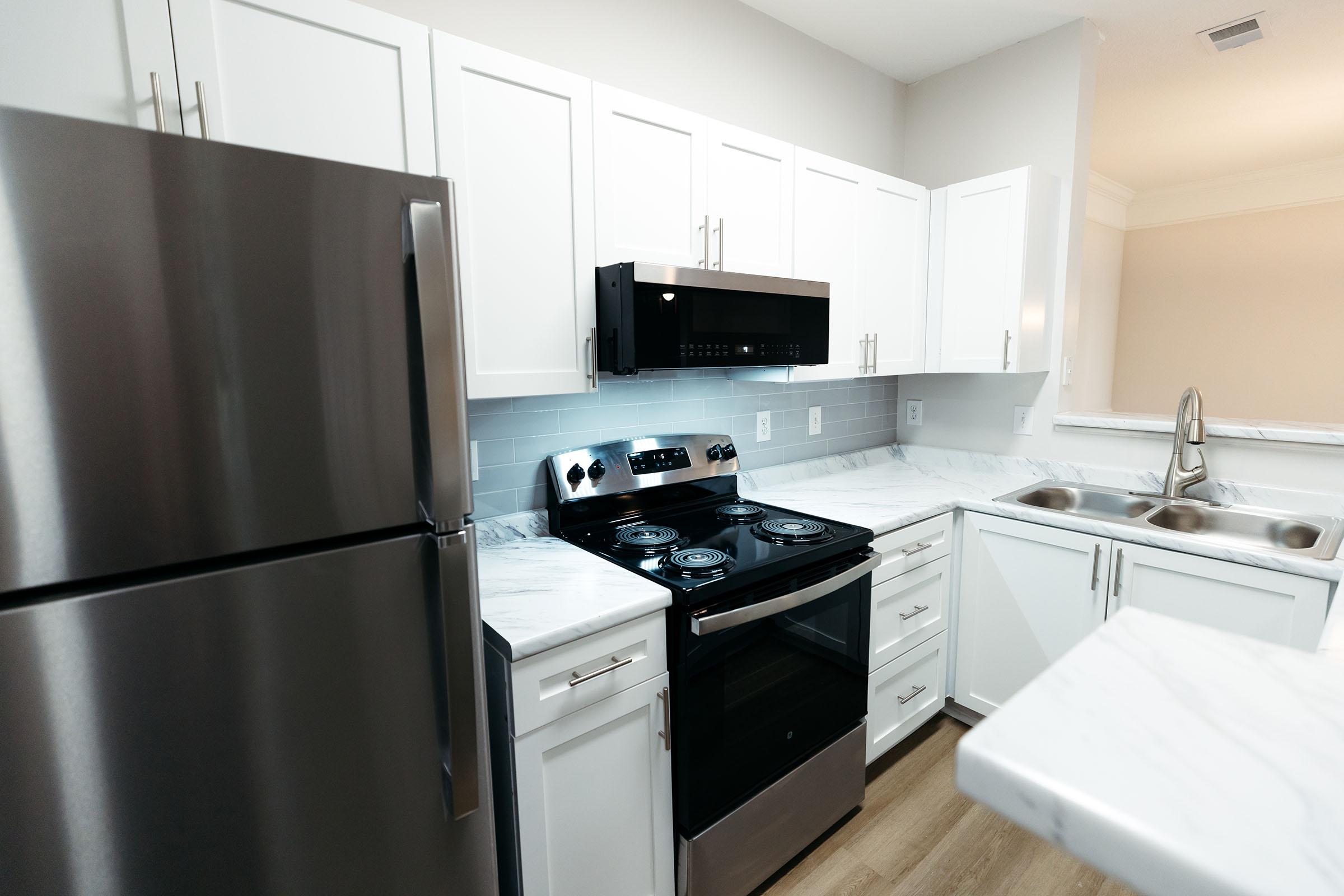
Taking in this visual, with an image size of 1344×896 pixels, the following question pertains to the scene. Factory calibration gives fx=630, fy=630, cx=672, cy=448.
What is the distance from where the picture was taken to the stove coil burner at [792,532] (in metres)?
1.79

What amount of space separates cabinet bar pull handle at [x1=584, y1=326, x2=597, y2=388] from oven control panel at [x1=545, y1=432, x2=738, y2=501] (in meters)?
0.32

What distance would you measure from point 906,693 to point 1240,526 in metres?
1.24

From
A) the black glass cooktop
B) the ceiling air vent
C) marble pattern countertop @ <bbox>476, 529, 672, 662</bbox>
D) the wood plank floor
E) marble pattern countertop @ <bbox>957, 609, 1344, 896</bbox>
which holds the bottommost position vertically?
the wood plank floor

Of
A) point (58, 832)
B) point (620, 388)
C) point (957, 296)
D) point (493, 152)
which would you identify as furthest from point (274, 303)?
point (957, 296)

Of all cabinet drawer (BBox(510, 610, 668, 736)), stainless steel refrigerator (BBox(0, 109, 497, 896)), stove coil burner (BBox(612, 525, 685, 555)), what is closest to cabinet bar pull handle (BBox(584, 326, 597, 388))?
stove coil burner (BBox(612, 525, 685, 555))

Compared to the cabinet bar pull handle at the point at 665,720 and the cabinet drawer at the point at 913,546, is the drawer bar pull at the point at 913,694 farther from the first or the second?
the cabinet bar pull handle at the point at 665,720

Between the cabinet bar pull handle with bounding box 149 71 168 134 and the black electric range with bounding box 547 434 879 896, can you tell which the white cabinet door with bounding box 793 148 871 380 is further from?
the cabinet bar pull handle with bounding box 149 71 168 134

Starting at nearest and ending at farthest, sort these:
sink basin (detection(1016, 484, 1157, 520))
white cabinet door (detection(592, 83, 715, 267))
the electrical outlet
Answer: white cabinet door (detection(592, 83, 715, 267)) → sink basin (detection(1016, 484, 1157, 520)) → the electrical outlet

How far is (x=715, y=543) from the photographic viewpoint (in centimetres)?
180

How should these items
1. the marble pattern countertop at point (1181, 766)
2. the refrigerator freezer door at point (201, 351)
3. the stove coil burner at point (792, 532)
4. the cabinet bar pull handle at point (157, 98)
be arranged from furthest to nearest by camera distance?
the stove coil burner at point (792, 532)
the cabinet bar pull handle at point (157, 98)
the refrigerator freezer door at point (201, 351)
the marble pattern countertop at point (1181, 766)

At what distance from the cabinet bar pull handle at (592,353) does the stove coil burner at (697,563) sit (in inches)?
19.7

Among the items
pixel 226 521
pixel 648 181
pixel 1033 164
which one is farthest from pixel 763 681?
pixel 1033 164

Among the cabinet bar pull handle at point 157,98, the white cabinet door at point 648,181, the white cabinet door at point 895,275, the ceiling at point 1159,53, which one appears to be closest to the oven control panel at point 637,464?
the white cabinet door at point 648,181

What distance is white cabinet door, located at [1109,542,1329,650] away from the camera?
165cm
